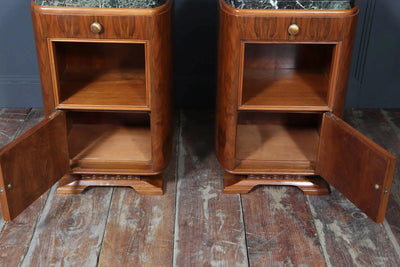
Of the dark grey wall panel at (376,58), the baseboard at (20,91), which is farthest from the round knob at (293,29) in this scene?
the baseboard at (20,91)

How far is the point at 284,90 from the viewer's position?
1.79 meters

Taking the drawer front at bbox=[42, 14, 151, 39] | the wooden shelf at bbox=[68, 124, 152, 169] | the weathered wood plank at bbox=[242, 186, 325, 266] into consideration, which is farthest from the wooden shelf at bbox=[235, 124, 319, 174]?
the drawer front at bbox=[42, 14, 151, 39]

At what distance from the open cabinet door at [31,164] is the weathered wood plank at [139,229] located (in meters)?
0.25

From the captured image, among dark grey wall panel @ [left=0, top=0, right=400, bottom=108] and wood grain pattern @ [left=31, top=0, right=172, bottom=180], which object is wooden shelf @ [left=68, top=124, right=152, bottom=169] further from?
dark grey wall panel @ [left=0, top=0, right=400, bottom=108]

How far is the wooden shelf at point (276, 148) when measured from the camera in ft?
6.03

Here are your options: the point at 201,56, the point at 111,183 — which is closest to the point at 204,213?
the point at 111,183

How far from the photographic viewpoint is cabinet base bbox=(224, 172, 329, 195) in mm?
1854

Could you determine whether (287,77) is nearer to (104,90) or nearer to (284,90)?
(284,90)

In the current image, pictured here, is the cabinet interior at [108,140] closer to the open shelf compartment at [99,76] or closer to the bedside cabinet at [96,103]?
the bedside cabinet at [96,103]

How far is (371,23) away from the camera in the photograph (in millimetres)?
2215

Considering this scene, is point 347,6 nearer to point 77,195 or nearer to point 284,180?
point 284,180

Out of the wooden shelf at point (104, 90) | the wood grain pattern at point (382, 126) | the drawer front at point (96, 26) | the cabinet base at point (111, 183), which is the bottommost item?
the cabinet base at point (111, 183)

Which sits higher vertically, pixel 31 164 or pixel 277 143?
pixel 31 164

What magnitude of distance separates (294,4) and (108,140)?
0.87m
